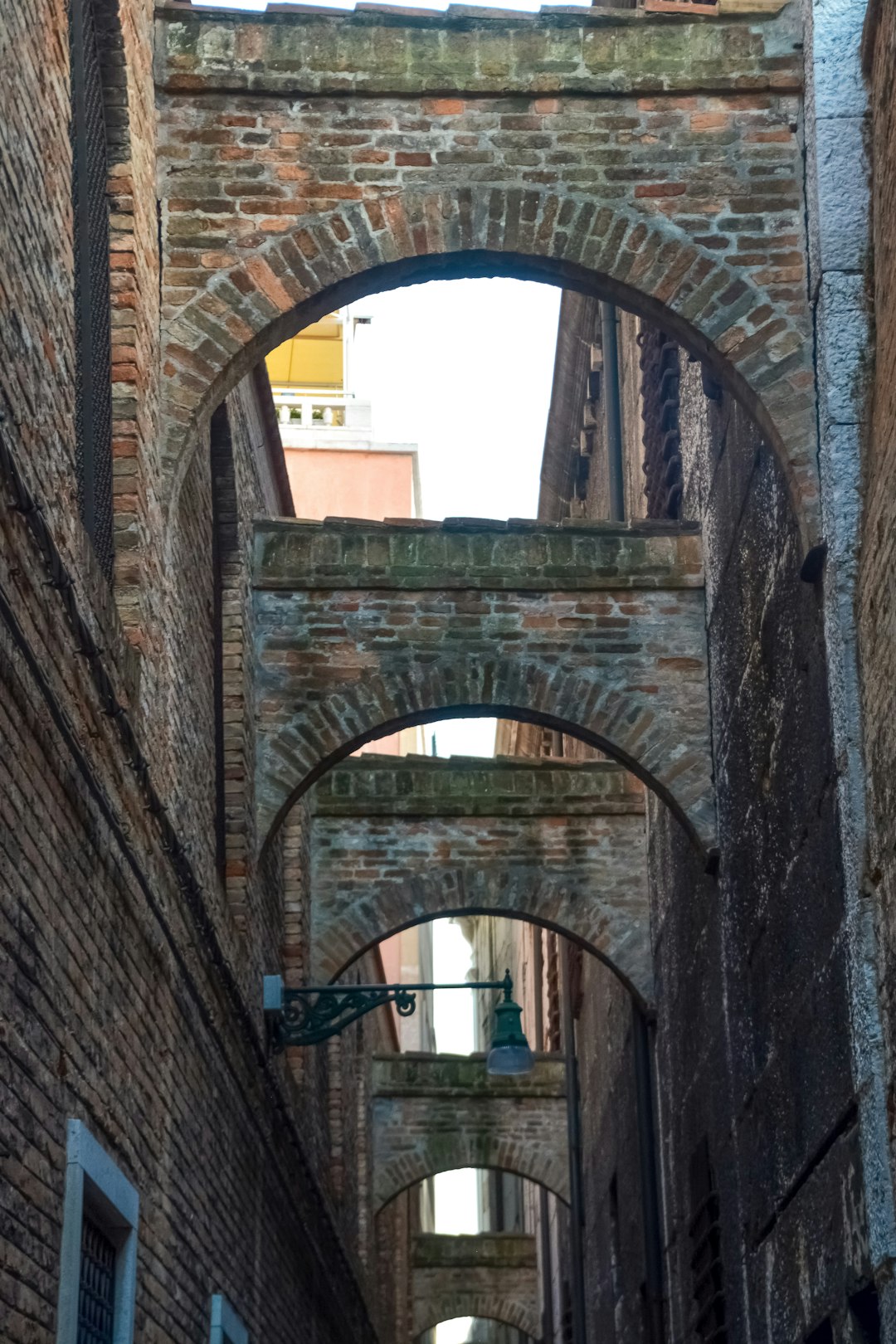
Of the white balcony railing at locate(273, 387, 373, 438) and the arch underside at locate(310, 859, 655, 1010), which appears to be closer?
the arch underside at locate(310, 859, 655, 1010)

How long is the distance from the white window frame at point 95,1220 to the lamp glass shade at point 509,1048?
4.30 metres

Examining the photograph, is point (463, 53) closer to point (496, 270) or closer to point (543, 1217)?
point (496, 270)

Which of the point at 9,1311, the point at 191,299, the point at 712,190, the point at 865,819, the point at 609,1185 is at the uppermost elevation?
the point at 712,190

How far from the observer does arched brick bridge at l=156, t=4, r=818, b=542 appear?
25.7 feet

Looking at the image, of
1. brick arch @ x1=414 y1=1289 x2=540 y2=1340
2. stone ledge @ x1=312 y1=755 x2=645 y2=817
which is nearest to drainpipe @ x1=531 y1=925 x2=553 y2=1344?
brick arch @ x1=414 y1=1289 x2=540 y2=1340

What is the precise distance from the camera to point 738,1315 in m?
9.84

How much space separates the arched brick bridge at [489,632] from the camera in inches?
449

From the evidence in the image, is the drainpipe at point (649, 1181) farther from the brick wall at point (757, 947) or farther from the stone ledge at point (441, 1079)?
the stone ledge at point (441, 1079)

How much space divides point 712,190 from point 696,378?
114 inches

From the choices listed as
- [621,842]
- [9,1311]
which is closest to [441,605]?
[621,842]

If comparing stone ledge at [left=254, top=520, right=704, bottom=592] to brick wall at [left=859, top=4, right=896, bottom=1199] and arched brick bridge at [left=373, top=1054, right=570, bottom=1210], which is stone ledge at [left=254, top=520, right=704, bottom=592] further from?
arched brick bridge at [left=373, top=1054, right=570, bottom=1210]

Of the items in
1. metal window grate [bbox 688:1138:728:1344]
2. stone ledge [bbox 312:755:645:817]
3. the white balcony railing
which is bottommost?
metal window grate [bbox 688:1138:728:1344]

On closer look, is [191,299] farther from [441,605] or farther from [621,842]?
[621,842]

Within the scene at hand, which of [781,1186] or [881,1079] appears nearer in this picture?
[881,1079]
